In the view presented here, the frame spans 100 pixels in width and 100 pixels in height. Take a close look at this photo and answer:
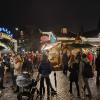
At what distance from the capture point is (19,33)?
147250mm

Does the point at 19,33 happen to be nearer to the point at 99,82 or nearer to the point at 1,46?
the point at 1,46

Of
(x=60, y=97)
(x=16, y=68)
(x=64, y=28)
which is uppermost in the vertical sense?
(x=64, y=28)

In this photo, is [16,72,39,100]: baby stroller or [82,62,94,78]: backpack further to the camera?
[82,62,94,78]: backpack

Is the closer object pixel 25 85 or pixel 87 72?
pixel 25 85

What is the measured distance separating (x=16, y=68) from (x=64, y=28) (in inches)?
2849

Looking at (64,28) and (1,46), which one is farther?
(64,28)

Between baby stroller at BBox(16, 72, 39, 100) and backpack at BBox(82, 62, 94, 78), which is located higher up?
backpack at BBox(82, 62, 94, 78)

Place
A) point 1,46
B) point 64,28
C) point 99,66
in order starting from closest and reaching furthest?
point 99,66 → point 1,46 → point 64,28

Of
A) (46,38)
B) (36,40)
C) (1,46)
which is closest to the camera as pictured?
(1,46)

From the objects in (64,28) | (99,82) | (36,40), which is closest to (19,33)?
(36,40)

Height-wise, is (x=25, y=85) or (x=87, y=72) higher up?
(x=87, y=72)

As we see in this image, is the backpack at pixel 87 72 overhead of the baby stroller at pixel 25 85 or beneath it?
overhead

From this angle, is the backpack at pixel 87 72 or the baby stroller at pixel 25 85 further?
the backpack at pixel 87 72

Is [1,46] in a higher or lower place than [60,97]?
higher
